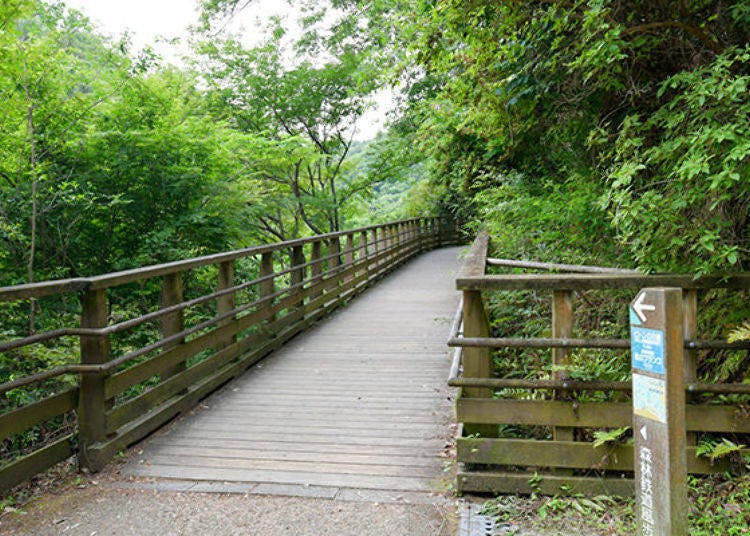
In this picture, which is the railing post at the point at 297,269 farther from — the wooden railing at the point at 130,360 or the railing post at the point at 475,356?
the railing post at the point at 475,356

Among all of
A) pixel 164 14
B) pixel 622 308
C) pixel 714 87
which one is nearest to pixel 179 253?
pixel 622 308

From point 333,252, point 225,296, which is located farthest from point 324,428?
point 333,252

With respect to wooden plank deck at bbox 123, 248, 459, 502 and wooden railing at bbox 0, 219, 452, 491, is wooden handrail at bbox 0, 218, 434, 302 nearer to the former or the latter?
wooden railing at bbox 0, 219, 452, 491

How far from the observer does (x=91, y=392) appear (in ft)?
12.4

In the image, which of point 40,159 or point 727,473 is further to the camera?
point 40,159

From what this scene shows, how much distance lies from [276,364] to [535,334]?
283 centimetres

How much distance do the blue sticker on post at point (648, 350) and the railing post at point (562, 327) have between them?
109cm

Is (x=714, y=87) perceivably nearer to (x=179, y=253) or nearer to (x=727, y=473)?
(x=727, y=473)

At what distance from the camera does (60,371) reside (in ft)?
11.9

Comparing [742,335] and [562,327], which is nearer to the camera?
[742,335]

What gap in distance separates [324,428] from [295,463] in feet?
2.09

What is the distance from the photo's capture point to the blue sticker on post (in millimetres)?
2035

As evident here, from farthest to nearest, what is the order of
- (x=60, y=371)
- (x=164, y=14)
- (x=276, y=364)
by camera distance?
(x=164, y=14), (x=276, y=364), (x=60, y=371)

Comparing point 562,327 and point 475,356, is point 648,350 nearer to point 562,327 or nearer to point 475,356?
point 562,327
